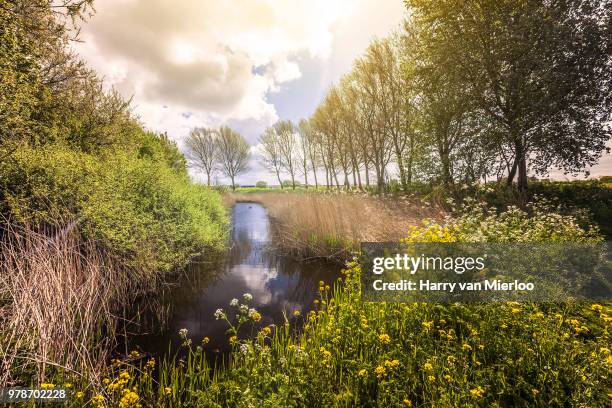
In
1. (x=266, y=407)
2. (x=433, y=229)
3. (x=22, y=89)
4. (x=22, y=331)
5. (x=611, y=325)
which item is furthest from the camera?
(x=22, y=89)

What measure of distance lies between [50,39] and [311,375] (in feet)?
43.7

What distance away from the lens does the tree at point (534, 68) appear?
1015 cm

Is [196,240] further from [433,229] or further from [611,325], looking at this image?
[611,325]

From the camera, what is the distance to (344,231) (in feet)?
29.5

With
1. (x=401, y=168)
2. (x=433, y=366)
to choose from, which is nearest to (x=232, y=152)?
(x=401, y=168)

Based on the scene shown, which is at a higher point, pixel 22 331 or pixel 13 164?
pixel 13 164

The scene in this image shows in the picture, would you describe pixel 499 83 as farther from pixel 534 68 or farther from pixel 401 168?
pixel 401 168

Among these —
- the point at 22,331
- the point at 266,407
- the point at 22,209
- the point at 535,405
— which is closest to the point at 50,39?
the point at 22,209

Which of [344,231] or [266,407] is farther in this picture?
[344,231]

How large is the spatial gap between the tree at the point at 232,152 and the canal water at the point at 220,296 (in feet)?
138

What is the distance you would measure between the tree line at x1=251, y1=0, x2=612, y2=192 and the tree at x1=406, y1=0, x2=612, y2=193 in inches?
1.6

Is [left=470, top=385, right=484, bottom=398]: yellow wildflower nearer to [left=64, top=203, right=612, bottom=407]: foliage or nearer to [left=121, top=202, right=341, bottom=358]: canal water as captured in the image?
[left=64, top=203, right=612, bottom=407]: foliage

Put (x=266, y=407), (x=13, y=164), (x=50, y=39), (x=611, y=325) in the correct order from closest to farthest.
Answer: (x=266, y=407), (x=611, y=325), (x=13, y=164), (x=50, y=39)

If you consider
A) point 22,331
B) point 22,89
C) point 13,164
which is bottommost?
point 22,331
